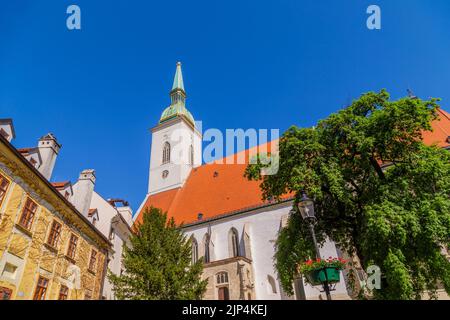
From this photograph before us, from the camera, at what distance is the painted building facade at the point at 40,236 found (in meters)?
10.7

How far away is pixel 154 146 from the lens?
45469mm

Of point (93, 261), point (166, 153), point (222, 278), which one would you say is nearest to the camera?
point (93, 261)

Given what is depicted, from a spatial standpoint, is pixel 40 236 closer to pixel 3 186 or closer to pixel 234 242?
pixel 3 186

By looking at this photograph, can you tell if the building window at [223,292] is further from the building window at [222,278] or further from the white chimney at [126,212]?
the white chimney at [126,212]

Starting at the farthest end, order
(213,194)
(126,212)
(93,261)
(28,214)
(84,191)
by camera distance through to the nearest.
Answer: (213,194)
(126,212)
(84,191)
(93,261)
(28,214)

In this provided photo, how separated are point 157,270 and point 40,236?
610 cm

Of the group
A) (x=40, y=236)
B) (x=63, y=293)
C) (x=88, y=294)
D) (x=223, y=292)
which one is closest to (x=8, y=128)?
(x=40, y=236)

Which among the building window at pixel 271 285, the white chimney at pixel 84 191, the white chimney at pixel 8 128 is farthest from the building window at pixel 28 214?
the building window at pixel 271 285

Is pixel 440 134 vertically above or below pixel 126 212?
above

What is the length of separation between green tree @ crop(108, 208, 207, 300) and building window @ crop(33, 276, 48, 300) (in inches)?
143

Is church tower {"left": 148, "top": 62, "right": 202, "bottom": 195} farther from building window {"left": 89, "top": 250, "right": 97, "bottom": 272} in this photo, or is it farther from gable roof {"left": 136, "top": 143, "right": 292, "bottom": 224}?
building window {"left": 89, "top": 250, "right": 97, "bottom": 272}

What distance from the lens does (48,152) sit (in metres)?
15.1

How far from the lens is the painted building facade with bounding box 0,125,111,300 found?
35.0 ft

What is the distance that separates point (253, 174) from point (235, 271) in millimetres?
13242
